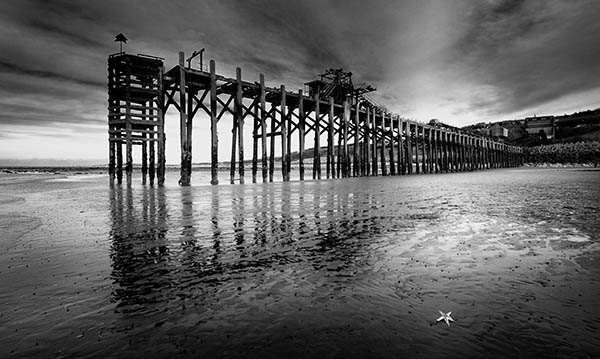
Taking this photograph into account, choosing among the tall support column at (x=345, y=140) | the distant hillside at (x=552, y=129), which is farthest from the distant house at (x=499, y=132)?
the tall support column at (x=345, y=140)

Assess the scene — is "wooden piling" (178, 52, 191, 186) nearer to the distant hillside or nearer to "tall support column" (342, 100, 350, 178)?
"tall support column" (342, 100, 350, 178)

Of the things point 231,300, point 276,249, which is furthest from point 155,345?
point 276,249

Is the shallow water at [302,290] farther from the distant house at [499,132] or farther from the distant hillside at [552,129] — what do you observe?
the distant hillside at [552,129]

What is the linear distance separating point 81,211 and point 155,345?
8222mm

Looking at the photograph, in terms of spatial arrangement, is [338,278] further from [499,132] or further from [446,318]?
[499,132]

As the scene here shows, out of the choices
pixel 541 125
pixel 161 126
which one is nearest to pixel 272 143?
pixel 161 126

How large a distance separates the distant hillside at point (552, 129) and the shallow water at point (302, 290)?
346 ft

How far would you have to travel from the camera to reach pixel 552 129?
305 feet

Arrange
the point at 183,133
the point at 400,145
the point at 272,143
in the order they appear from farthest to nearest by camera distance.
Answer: the point at 400,145, the point at 272,143, the point at 183,133

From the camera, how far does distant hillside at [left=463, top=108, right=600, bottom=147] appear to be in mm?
86125

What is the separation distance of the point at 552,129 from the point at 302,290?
390 feet

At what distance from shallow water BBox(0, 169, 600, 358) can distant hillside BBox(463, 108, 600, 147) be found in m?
106

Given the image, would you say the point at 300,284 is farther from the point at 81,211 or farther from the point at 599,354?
the point at 81,211

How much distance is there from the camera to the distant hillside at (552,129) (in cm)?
8612
